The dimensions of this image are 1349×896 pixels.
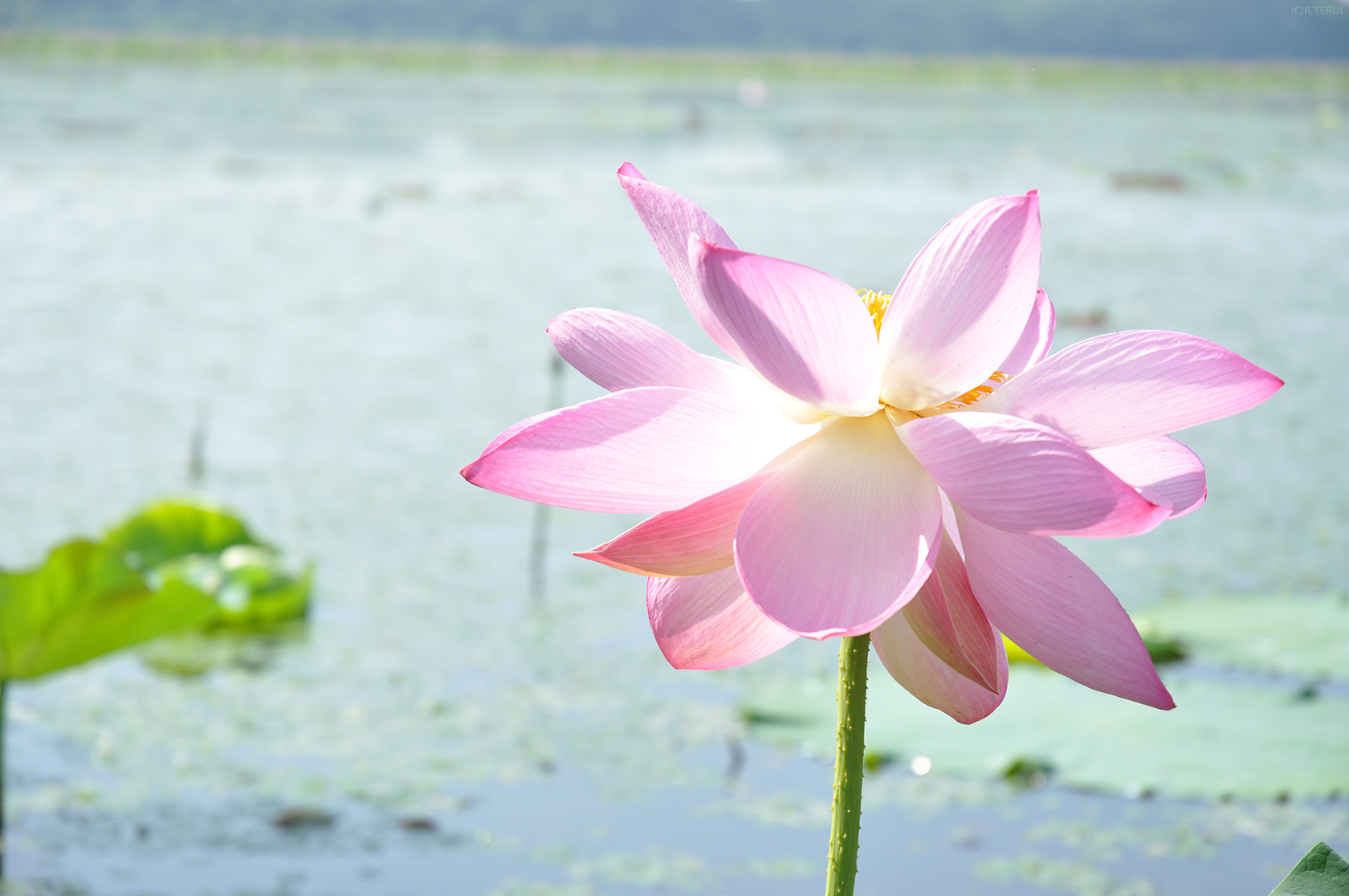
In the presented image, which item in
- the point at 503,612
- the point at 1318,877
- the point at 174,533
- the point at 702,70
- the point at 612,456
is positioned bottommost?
the point at 503,612

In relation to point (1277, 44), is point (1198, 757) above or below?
below

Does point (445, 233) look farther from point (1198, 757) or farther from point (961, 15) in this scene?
point (961, 15)

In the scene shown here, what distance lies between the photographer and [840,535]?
40cm

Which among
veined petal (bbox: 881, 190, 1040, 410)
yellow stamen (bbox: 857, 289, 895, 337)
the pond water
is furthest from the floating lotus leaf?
veined petal (bbox: 881, 190, 1040, 410)

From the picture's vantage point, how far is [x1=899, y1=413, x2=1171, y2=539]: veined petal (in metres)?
0.37

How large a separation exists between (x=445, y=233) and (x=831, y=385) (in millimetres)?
7666

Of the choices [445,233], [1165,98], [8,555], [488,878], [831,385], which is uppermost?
[1165,98]

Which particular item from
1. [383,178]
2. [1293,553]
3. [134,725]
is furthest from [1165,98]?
[134,725]

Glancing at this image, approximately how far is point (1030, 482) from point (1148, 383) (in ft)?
0.20

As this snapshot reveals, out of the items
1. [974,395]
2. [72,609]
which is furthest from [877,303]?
[72,609]

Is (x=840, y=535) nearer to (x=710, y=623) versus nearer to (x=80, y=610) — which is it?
(x=710, y=623)

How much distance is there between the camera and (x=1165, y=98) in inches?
1010

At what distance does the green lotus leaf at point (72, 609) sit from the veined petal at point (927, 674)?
5.32 feet

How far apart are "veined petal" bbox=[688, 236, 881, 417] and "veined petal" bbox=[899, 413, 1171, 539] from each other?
3cm
